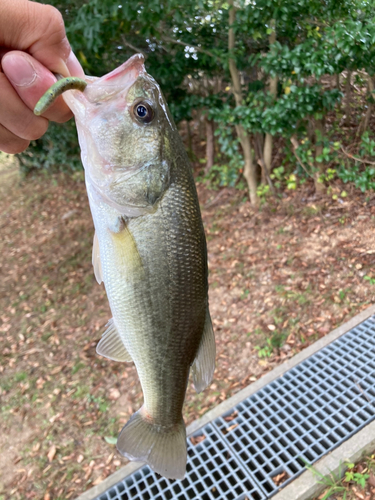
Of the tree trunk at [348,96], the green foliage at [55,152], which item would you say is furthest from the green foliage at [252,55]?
the green foliage at [55,152]

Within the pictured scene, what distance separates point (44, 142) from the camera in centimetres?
905

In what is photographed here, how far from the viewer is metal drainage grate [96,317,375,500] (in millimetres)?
2664

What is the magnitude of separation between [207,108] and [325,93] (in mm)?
2053

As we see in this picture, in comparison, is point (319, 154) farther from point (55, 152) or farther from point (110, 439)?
point (55, 152)

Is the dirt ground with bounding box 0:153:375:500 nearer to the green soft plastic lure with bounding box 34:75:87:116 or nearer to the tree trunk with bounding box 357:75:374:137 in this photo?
the tree trunk with bounding box 357:75:374:137

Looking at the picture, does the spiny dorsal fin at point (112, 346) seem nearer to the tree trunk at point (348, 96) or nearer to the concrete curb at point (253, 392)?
the concrete curb at point (253, 392)

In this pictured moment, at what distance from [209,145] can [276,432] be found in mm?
5342

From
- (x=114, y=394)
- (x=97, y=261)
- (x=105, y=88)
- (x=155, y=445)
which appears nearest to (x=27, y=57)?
(x=105, y=88)

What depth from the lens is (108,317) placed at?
16.1 ft

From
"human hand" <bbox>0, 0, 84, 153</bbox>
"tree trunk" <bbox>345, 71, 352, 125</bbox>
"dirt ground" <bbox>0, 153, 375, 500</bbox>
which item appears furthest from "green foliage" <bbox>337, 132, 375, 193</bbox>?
"human hand" <bbox>0, 0, 84, 153</bbox>

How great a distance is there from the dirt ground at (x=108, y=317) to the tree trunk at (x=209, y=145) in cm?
89

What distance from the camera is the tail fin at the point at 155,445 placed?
62.6 inches

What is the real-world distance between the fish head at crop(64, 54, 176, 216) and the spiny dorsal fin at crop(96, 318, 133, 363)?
0.58 m

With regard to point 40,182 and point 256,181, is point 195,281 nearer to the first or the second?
point 256,181
